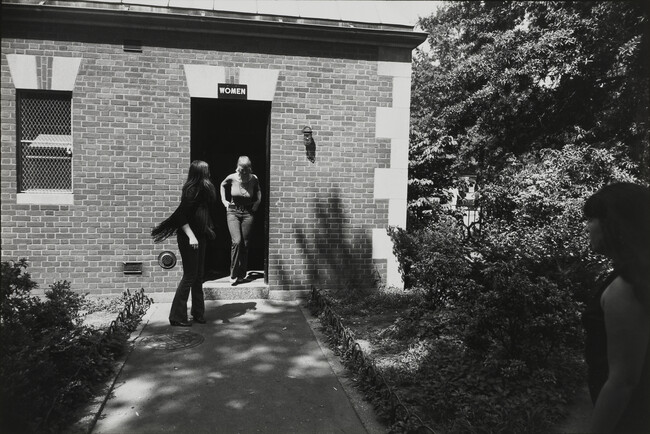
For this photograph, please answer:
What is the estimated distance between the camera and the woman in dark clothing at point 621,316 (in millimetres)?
1854

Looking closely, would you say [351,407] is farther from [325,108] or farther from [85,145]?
[85,145]

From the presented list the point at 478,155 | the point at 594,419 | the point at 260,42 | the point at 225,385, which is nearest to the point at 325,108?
the point at 260,42

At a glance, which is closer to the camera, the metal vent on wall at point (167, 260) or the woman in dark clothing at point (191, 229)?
the woman in dark clothing at point (191, 229)

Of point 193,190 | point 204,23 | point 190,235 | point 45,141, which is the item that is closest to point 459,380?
point 190,235

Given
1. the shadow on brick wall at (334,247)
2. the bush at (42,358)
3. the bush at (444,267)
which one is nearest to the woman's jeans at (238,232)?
the shadow on brick wall at (334,247)

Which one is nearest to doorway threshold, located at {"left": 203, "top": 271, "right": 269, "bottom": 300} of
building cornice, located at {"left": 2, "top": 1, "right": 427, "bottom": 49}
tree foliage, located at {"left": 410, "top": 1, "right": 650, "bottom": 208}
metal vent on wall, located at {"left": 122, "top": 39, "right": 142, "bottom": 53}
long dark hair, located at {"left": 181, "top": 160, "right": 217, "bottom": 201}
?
long dark hair, located at {"left": 181, "top": 160, "right": 217, "bottom": 201}

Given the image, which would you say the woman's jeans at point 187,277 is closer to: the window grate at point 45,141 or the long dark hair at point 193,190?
the long dark hair at point 193,190

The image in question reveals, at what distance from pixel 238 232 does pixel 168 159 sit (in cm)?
159

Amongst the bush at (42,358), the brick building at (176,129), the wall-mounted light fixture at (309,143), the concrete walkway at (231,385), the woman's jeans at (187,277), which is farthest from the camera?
the wall-mounted light fixture at (309,143)

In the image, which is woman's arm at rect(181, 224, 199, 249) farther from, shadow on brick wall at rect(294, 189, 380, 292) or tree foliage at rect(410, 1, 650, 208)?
tree foliage at rect(410, 1, 650, 208)

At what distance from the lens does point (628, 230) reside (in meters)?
2.02

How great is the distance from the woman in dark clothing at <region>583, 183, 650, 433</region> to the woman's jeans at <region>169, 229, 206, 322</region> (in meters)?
4.86

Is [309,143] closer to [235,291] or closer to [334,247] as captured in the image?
[334,247]

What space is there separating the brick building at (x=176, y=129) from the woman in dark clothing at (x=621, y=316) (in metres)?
5.93
